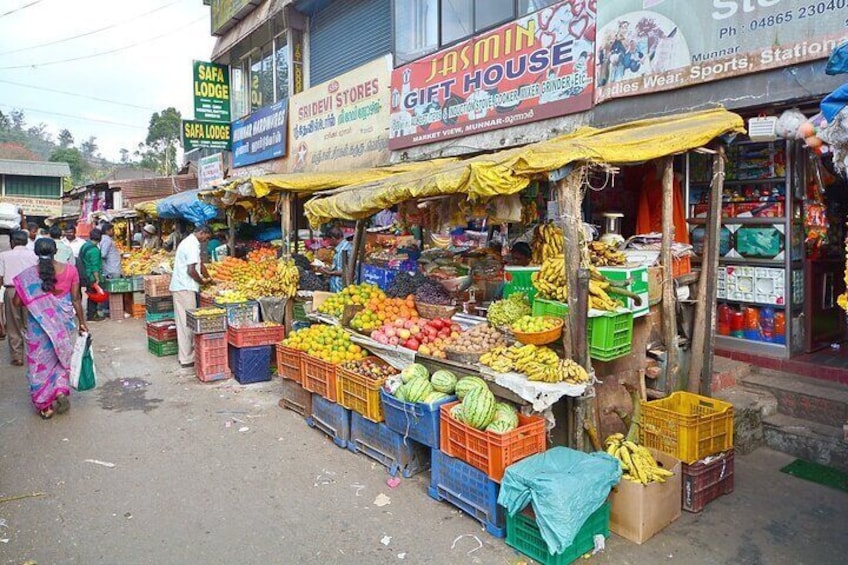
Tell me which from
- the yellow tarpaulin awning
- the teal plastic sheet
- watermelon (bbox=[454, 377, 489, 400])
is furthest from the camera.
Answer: watermelon (bbox=[454, 377, 489, 400])

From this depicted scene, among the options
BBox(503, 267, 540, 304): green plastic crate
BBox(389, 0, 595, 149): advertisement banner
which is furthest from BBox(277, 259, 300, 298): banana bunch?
BBox(503, 267, 540, 304): green plastic crate

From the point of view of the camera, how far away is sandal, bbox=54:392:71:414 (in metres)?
6.83

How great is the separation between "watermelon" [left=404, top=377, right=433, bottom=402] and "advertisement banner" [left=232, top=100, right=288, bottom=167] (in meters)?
11.4

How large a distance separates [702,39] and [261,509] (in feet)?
20.7

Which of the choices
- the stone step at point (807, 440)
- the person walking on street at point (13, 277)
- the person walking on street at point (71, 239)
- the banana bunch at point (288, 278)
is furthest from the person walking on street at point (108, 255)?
the stone step at point (807, 440)

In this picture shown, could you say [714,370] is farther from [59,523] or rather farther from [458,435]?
[59,523]

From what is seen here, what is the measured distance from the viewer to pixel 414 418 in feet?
16.1

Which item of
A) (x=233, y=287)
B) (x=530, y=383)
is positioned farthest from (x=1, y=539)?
(x=233, y=287)

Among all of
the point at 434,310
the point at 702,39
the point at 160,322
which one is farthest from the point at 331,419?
the point at 702,39

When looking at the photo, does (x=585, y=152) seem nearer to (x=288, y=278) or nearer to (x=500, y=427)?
(x=500, y=427)

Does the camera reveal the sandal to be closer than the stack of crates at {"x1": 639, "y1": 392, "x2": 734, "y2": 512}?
No

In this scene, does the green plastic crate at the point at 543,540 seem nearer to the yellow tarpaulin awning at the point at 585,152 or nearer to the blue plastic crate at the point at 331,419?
the blue plastic crate at the point at 331,419

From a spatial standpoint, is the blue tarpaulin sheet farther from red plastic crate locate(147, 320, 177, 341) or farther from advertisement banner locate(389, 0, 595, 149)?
advertisement banner locate(389, 0, 595, 149)

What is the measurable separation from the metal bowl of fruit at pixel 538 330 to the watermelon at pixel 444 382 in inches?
26.9
